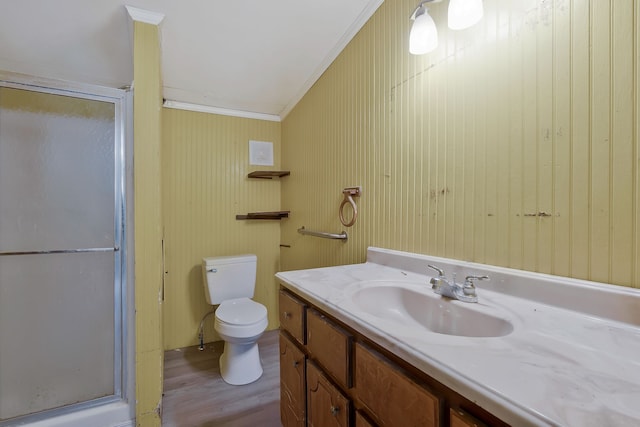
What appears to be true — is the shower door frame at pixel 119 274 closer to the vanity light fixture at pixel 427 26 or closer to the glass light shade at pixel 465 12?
the vanity light fixture at pixel 427 26

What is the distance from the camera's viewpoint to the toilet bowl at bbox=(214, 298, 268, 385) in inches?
72.8

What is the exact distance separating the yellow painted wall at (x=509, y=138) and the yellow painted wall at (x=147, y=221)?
3.84 ft

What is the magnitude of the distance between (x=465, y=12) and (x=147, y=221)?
5.74 ft

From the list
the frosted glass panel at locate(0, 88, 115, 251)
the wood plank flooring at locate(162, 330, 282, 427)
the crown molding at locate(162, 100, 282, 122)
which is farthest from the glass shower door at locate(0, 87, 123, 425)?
the crown molding at locate(162, 100, 282, 122)

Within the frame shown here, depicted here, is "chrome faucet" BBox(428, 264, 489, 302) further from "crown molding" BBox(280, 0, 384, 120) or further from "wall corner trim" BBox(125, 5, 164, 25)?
"wall corner trim" BBox(125, 5, 164, 25)

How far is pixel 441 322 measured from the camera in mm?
904

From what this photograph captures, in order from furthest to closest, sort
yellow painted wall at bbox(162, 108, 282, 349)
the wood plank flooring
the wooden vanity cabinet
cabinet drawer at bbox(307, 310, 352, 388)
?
yellow painted wall at bbox(162, 108, 282, 349) < the wood plank flooring < cabinet drawer at bbox(307, 310, 352, 388) < the wooden vanity cabinet

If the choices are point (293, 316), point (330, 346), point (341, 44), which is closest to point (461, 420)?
point (330, 346)

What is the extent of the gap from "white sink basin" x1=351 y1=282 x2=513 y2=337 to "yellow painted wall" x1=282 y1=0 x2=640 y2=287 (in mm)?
229

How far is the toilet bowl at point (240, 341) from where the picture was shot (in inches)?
72.8

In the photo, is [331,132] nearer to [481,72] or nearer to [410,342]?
[481,72]

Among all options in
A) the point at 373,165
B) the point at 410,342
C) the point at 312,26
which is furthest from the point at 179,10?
the point at 410,342

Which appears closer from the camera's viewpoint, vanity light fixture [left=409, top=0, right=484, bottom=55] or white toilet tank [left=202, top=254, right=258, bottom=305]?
vanity light fixture [left=409, top=0, right=484, bottom=55]

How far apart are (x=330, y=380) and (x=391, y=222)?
76cm
